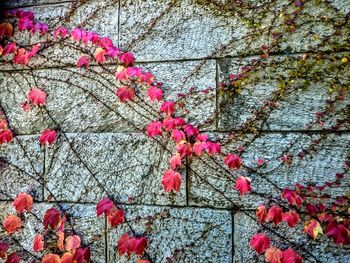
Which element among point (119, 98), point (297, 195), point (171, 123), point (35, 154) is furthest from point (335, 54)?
point (35, 154)

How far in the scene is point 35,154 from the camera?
9.25 ft

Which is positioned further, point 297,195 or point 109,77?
point 109,77

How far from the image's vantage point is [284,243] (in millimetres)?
2361

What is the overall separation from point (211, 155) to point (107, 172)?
2.61 feet

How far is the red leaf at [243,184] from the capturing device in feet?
7.84

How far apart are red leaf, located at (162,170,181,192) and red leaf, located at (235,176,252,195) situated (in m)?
0.41

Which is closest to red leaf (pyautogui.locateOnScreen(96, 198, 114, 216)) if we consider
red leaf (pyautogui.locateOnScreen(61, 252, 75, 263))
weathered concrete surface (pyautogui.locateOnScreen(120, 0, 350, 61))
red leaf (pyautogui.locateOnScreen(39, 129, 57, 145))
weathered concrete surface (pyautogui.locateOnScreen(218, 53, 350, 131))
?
red leaf (pyautogui.locateOnScreen(61, 252, 75, 263))

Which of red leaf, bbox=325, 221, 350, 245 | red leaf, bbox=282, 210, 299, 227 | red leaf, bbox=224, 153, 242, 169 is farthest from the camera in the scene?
red leaf, bbox=224, 153, 242, 169

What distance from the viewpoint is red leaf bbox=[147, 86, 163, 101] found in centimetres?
262

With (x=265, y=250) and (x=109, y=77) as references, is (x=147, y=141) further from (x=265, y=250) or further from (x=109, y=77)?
(x=265, y=250)

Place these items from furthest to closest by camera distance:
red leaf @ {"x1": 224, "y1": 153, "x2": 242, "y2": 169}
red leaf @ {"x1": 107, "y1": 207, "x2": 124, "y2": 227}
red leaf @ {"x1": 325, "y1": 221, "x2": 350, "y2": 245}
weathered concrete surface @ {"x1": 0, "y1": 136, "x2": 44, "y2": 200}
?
weathered concrete surface @ {"x1": 0, "y1": 136, "x2": 44, "y2": 200}, red leaf @ {"x1": 107, "y1": 207, "x2": 124, "y2": 227}, red leaf @ {"x1": 224, "y1": 153, "x2": 242, "y2": 169}, red leaf @ {"x1": 325, "y1": 221, "x2": 350, "y2": 245}

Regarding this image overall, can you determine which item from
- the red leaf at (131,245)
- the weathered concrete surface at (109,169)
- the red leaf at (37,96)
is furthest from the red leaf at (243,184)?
the red leaf at (37,96)

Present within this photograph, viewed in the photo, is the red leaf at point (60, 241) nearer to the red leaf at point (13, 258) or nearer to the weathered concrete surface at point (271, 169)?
the red leaf at point (13, 258)

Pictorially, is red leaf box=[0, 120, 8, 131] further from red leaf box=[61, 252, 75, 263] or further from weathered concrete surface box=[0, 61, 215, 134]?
red leaf box=[61, 252, 75, 263]
